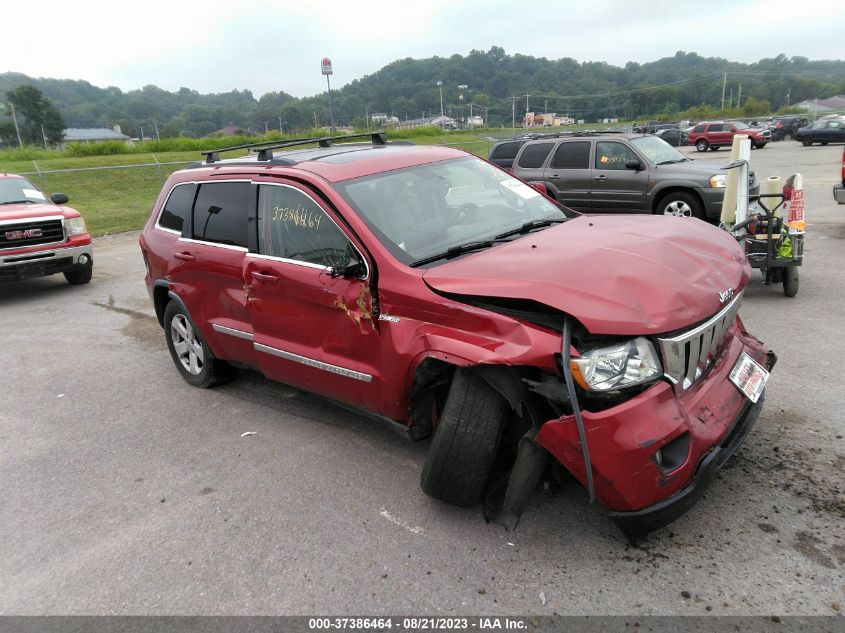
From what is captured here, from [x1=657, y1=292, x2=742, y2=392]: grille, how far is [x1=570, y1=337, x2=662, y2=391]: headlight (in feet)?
0.23

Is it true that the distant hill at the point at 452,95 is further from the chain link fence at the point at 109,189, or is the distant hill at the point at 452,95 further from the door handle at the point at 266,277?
the door handle at the point at 266,277

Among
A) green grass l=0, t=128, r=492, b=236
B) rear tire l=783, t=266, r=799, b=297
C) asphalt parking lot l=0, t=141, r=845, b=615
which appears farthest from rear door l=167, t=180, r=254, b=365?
green grass l=0, t=128, r=492, b=236

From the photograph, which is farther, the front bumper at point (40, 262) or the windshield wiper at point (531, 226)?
the front bumper at point (40, 262)

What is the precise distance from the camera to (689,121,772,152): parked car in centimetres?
3581

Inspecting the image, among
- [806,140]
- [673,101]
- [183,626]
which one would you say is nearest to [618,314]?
[183,626]

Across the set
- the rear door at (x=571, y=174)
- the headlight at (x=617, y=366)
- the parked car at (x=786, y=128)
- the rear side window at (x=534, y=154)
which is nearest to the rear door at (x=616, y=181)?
the rear door at (x=571, y=174)

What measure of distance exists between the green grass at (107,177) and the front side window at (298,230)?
44.4ft

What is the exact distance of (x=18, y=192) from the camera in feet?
32.9

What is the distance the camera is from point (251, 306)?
171 inches

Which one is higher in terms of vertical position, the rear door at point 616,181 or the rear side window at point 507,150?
the rear side window at point 507,150

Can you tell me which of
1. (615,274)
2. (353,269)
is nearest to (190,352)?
(353,269)

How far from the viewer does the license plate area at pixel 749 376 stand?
3.20 m

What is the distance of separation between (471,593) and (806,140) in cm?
3934

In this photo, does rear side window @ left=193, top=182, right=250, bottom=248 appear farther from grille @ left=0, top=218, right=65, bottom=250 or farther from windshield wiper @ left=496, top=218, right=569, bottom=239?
grille @ left=0, top=218, right=65, bottom=250
